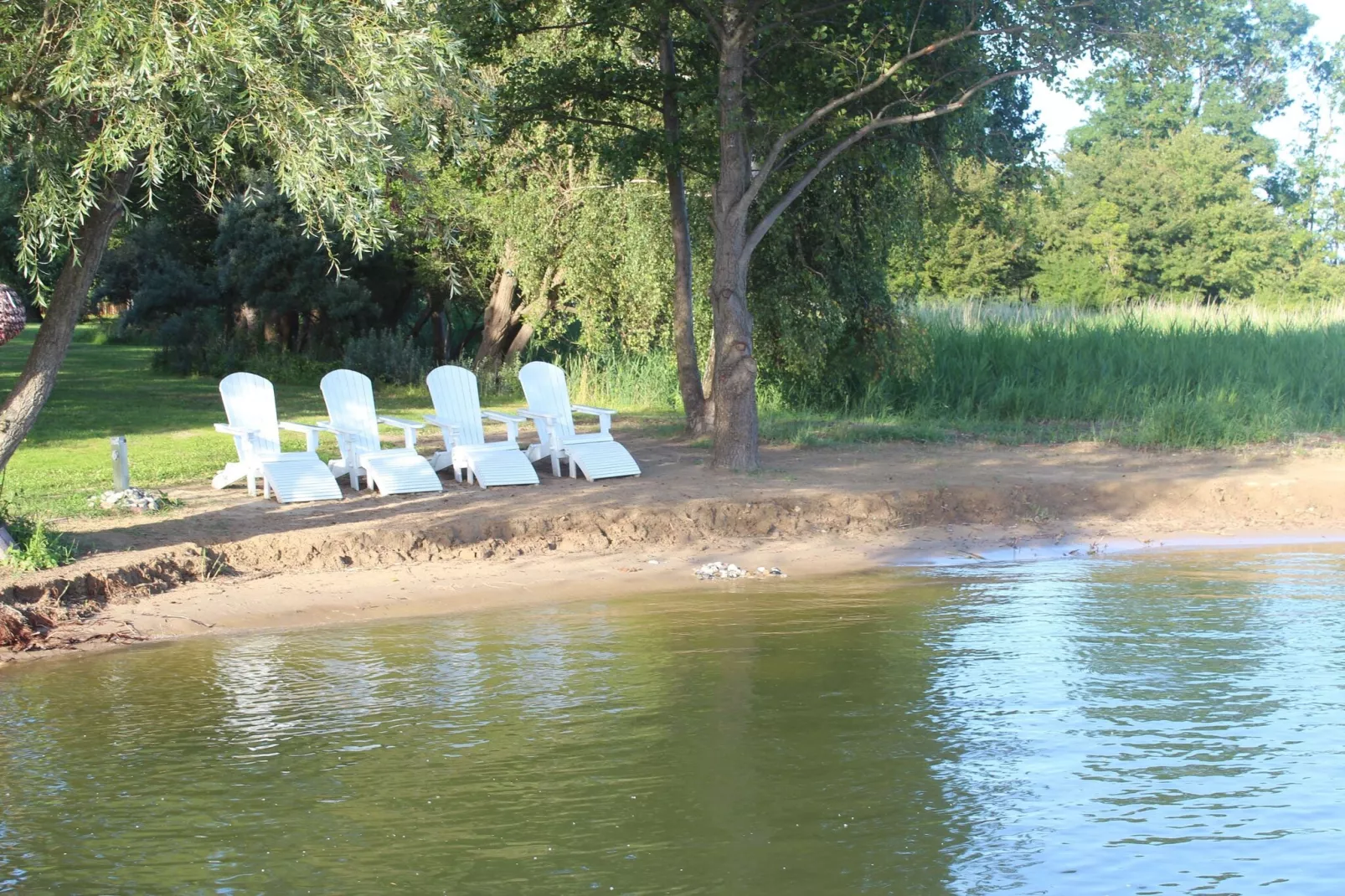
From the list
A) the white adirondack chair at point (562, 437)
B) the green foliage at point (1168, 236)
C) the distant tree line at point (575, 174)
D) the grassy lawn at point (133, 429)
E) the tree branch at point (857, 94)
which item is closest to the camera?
the distant tree line at point (575, 174)

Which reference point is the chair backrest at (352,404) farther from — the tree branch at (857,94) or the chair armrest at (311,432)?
the tree branch at (857,94)

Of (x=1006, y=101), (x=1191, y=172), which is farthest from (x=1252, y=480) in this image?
(x=1191, y=172)

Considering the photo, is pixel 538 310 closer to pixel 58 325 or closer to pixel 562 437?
pixel 562 437

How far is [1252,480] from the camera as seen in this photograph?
12.2 m

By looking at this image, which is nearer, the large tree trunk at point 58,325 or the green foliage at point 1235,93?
the large tree trunk at point 58,325

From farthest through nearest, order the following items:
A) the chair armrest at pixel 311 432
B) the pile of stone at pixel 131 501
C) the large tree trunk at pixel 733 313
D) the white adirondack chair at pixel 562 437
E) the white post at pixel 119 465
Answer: the large tree trunk at pixel 733 313
the white adirondack chair at pixel 562 437
the chair armrest at pixel 311 432
the white post at pixel 119 465
the pile of stone at pixel 131 501

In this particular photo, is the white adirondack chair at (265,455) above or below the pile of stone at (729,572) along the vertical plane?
above

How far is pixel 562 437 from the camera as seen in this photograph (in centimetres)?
1205

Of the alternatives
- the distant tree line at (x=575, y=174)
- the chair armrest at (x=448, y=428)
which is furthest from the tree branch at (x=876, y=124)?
the chair armrest at (x=448, y=428)

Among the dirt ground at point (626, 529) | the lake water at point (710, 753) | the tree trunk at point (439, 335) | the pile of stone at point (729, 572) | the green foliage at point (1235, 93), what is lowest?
the lake water at point (710, 753)

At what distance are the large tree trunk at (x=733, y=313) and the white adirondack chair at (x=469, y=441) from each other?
1.96 metres

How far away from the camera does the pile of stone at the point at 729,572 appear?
9727 mm

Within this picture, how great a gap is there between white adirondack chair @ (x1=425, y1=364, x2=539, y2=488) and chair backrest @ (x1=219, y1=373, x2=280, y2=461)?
135 cm

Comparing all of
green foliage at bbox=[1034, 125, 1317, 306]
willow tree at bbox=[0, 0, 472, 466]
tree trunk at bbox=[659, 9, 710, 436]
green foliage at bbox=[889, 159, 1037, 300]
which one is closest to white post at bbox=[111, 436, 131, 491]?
willow tree at bbox=[0, 0, 472, 466]
